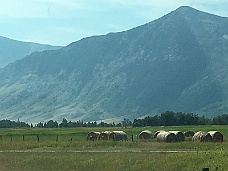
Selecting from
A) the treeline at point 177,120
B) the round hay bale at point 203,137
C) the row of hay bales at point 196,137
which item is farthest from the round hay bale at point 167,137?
the treeline at point 177,120

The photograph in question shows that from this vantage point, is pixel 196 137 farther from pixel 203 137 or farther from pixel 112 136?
pixel 112 136

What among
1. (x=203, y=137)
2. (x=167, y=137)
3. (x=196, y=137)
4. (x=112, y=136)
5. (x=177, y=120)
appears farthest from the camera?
(x=177, y=120)

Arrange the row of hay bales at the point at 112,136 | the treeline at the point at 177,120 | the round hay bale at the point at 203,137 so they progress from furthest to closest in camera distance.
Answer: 1. the treeline at the point at 177,120
2. the row of hay bales at the point at 112,136
3. the round hay bale at the point at 203,137

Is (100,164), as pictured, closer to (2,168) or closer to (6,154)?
(2,168)

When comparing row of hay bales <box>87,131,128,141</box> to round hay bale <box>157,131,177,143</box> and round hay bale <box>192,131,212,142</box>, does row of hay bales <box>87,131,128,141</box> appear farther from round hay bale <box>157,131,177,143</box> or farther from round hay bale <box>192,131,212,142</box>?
round hay bale <box>192,131,212,142</box>

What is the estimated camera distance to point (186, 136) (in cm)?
6981

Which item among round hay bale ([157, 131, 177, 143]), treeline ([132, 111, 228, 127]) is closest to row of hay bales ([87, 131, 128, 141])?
round hay bale ([157, 131, 177, 143])

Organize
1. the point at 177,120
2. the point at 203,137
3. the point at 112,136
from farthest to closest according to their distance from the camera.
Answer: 1. the point at 177,120
2. the point at 112,136
3. the point at 203,137

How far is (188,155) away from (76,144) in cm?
2165

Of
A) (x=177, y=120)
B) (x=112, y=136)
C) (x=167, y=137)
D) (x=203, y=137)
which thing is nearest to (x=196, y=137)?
(x=203, y=137)

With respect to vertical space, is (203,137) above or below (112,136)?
below

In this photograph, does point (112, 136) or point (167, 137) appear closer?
point (167, 137)

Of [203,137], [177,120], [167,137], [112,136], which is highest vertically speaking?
[177,120]

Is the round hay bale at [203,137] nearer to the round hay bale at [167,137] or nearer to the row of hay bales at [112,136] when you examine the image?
the round hay bale at [167,137]
